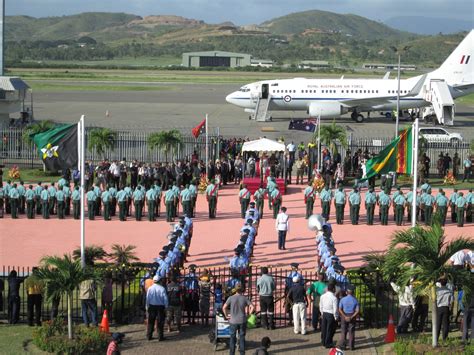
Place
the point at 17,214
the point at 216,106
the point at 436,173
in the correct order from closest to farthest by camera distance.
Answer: the point at 17,214 < the point at 436,173 < the point at 216,106

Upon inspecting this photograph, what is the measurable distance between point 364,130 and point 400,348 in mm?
37560

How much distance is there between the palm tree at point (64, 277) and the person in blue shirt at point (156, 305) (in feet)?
3.50

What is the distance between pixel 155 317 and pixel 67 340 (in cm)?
166

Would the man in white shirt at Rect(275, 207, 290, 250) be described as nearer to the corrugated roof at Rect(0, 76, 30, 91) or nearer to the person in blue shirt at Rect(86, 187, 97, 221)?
the person in blue shirt at Rect(86, 187, 97, 221)

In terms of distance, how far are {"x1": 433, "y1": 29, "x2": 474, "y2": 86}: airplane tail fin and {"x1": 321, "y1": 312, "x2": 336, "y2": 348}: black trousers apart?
44.3m

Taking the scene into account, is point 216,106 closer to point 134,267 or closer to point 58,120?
point 58,120

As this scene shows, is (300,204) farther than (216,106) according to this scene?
No

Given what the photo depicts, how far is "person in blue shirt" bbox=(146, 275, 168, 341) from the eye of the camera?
1597cm

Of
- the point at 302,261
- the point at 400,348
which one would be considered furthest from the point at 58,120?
the point at 400,348

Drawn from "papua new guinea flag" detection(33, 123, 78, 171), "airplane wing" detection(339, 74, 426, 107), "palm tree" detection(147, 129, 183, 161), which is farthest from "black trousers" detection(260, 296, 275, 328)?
"airplane wing" detection(339, 74, 426, 107)

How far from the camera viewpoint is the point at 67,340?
15.4 meters

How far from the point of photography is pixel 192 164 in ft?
111

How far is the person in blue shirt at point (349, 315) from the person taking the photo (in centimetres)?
1562

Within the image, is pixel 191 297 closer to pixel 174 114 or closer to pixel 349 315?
pixel 349 315
